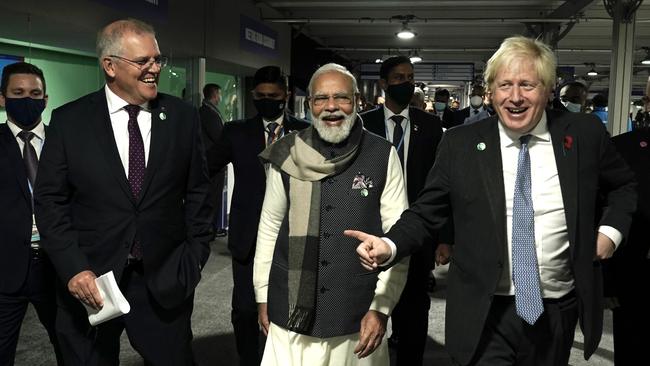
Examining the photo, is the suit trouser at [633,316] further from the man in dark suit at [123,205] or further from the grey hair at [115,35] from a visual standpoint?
the grey hair at [115,35]

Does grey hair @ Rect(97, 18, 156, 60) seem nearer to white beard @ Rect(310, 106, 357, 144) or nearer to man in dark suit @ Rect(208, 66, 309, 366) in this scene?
white beard @ Rect(310, 106, 357, 144)

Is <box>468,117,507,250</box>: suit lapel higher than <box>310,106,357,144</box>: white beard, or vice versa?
<box>310,106,357,144</box>: white beard

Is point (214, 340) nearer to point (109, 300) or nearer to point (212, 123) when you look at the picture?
point (109, 300)

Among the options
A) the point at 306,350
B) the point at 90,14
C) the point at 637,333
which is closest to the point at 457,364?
the point at 306,350

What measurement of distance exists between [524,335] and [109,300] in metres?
1.37

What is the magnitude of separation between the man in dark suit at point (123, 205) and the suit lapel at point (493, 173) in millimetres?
1091

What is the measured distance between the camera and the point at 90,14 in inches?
218

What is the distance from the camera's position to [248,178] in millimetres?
3158

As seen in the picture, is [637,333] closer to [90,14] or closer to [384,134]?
[384,134]

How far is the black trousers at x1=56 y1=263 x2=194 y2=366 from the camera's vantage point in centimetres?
233

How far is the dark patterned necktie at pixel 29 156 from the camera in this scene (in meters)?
2.89

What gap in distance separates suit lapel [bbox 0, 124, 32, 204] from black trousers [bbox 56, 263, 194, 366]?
70 cm

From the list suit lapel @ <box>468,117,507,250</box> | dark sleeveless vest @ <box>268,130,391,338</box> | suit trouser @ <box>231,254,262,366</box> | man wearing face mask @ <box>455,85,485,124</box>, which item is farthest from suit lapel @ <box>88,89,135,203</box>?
man wearing face mask @ <box>455,85,485,124</box>

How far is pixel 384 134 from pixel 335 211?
1210 millimetres
